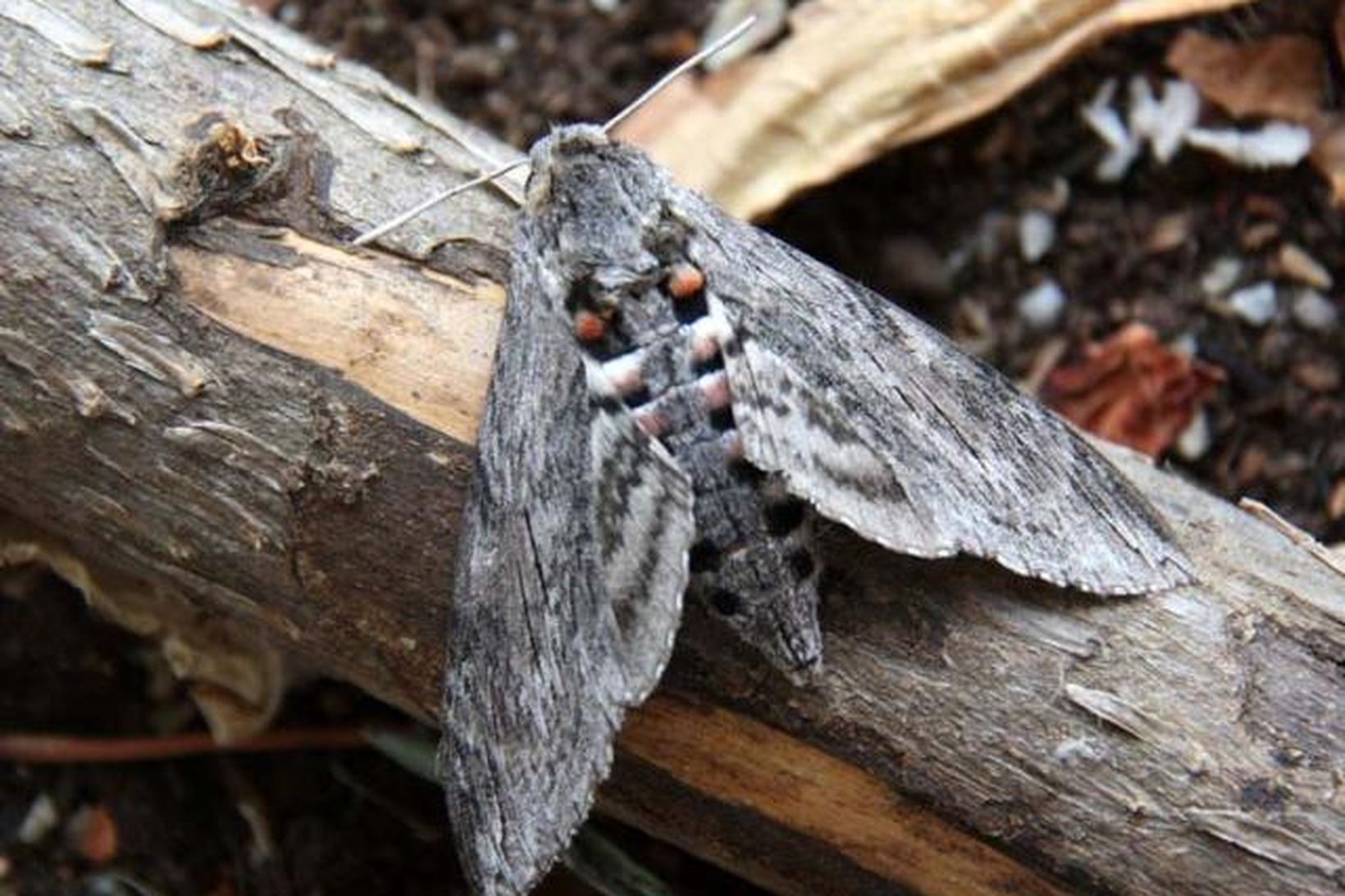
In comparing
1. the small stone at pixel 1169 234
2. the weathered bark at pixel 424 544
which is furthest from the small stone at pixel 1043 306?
the weathered bark at pixel 424 544

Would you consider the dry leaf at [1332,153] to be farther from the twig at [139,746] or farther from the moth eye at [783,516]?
the twig at [139,746]

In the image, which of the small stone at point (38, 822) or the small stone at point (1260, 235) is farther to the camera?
the small stone at point (1260, 235)

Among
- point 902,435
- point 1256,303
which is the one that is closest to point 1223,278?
point 1256,303

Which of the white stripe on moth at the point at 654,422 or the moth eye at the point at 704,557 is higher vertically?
the white stripe on moth at the point at 654,422

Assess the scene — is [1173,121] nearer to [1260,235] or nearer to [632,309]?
[1260,235]

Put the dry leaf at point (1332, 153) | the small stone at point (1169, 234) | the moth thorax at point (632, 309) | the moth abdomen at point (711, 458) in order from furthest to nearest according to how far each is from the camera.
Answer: the small stone at point (1169, 234) → the dry leaf at point (1332, 153) → the moth thorax at point (632, 309) → the moth abdomen at point (711, 458)

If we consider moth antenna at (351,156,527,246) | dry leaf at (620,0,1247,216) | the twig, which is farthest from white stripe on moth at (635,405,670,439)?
the twig

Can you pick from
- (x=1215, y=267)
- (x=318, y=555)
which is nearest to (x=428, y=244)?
(x=318, y=555)

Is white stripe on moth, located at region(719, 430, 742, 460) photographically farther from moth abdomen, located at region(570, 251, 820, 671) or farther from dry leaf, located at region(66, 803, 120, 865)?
dry leaf, located at region(66, 803, 120, 865)
